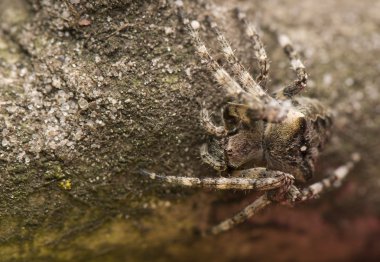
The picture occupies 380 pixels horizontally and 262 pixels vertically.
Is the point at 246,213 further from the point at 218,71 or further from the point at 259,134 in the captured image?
the point at 218,71

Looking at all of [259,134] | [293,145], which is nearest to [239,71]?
[259,134]

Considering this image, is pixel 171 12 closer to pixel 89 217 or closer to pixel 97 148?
pixel 97 148

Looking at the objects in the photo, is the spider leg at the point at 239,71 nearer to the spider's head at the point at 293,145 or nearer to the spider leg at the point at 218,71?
the spider leg at the point at 218,71

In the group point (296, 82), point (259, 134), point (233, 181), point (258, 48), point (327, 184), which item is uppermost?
point (258, 48)

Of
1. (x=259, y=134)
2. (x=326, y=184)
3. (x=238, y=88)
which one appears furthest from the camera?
(x=326, y=184)

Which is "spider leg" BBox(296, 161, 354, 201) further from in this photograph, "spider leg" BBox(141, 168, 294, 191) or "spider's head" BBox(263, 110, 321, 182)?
"spider leg" BBox(141, 168, 294, 191)

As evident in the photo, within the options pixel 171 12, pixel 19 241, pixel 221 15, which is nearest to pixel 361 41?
pixel 221 15

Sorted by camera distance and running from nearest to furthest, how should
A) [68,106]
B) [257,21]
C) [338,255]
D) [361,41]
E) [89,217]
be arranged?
[68,106] < [89,217] < [257,21] < [361,41] < [338,255]
